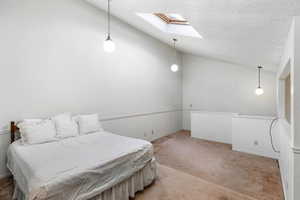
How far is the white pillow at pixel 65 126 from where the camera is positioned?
2695 millimetres

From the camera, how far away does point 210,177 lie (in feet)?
8.99

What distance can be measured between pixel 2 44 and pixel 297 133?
412 centimetres

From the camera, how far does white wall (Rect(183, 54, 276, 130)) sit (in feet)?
15.4

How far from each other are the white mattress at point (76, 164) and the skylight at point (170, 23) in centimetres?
277

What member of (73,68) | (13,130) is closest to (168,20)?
(73,68)

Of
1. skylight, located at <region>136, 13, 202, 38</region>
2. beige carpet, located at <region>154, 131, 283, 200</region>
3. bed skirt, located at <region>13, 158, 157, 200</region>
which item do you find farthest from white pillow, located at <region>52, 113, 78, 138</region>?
skylight, located at <region>136, 13, 202, 38</region>

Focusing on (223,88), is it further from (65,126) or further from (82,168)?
(82,168)

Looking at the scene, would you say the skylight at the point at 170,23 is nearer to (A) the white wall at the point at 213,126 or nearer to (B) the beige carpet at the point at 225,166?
(A) the white wall at the point at 213,126

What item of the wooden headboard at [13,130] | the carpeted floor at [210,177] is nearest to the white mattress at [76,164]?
the wooden headboard at [13,130]

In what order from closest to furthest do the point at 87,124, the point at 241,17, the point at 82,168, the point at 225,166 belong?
1. the point at 82,168
2. the point at 241,17
3. the point at 87,124
4. the point at 225,166

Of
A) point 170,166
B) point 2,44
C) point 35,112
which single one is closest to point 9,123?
point 35,112

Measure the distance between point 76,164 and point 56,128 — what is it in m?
1.29

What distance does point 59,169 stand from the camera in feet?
5.28

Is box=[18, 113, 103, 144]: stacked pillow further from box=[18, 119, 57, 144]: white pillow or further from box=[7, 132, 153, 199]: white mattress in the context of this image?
box=[7, 132, 153, 199]: white mattress
